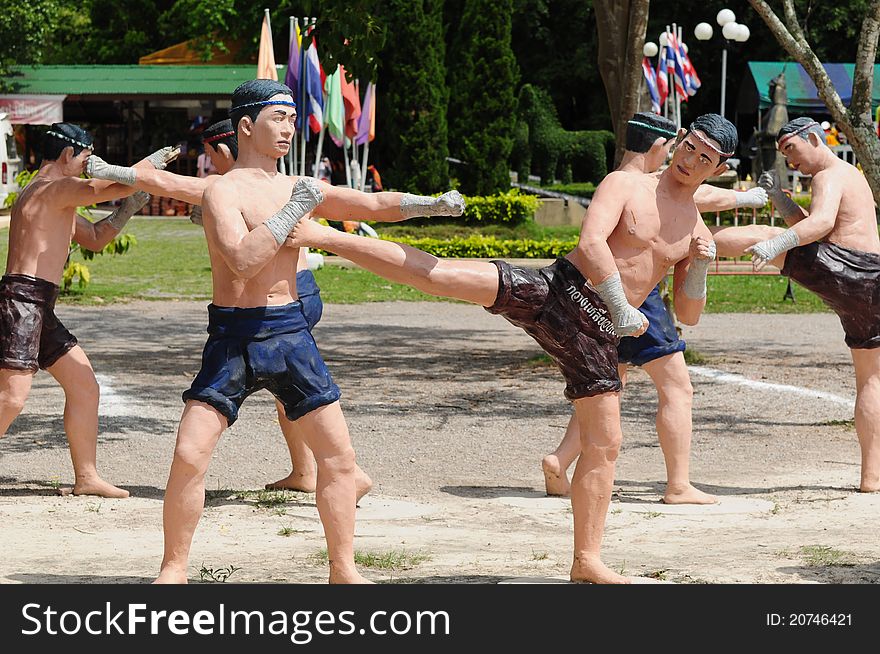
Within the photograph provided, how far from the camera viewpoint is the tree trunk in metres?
11.7

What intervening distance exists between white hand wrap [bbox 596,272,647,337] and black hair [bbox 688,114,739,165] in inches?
31.3

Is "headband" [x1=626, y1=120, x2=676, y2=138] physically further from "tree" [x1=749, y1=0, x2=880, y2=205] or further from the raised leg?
"tree" [x1=749, y1=0, x2=880, y2=205]

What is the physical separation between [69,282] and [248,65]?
20967 mm

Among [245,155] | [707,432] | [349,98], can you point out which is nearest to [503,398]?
[707,432]

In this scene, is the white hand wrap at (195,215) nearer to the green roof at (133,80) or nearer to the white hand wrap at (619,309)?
the white hand wrap at (619,309)

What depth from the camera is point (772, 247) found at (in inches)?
263

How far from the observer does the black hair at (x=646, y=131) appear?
19.7 feet

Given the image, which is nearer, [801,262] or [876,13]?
[801,262]

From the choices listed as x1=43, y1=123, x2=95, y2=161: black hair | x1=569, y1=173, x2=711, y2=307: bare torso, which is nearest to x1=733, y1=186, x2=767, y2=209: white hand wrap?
x1=569, y1=173, x2=711, y2=307: bare torso

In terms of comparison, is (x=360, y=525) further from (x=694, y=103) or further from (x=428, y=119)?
(x=694, y=103)

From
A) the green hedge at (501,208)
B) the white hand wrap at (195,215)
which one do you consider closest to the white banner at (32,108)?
the green hedge at (501,208)

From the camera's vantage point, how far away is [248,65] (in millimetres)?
36219

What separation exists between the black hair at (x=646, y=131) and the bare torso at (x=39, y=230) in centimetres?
291

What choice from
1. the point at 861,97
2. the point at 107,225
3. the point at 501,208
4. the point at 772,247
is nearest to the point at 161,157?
the point at 107,225
